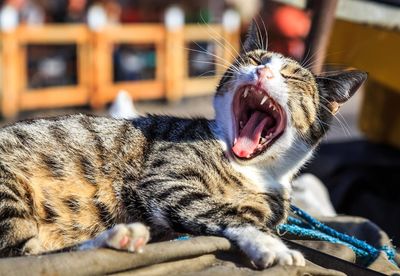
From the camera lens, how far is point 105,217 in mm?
2529

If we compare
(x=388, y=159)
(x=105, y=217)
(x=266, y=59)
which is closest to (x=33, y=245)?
(x=105, y=217)

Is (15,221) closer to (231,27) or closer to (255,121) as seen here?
(255,121)

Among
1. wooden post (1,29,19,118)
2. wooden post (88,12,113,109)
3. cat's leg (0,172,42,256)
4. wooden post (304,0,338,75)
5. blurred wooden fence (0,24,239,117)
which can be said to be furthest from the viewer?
wooden post (88,12,113,109)

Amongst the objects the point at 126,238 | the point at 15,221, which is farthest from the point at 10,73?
the point at 126,238

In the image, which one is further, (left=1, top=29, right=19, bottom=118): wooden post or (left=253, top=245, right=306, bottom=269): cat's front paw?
(left=1, top=29, right=19, bottom=118): wooden post

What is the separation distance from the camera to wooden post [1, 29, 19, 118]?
941 cm

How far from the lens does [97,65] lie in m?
10.4

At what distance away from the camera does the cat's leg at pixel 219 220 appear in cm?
215

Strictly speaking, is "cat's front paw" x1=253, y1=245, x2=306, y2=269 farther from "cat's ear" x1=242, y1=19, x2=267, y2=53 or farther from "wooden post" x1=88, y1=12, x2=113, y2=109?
"wooden post" x1=88, y1=12, x2=113, y2=109

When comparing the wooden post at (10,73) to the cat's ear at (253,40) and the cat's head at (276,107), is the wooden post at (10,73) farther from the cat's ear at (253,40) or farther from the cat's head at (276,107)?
the cat's head at (276,107)

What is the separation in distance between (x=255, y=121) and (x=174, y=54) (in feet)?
27.7

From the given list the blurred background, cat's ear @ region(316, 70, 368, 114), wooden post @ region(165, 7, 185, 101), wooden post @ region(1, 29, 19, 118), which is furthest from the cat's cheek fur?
wooden post @ region(165, 7, 185, 101)

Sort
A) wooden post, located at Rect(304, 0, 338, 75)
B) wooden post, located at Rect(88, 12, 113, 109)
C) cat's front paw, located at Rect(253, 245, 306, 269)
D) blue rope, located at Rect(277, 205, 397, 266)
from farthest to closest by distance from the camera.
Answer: wooden post, located at Rect(88, 12, 113, 109) → wooden post, located at Rect(304, 0, 338, 75) → blue rope, located at Rect(277, 205, 397, 266) → cat's front paw, located at Rect(253, 245, 306, 269)

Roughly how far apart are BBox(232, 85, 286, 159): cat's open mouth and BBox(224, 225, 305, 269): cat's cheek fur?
1.69 ft
